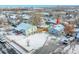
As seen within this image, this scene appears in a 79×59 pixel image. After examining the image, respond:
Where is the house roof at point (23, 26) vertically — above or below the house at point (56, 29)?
above

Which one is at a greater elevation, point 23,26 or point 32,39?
point 23,26

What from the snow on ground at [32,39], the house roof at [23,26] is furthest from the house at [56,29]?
the house roof at [23,26]

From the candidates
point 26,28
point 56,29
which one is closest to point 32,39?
point 26,28

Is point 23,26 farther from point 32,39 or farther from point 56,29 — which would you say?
point 56,29

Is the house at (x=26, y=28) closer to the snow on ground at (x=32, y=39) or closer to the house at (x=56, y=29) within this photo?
the snow on ground at (x=32, y=39)

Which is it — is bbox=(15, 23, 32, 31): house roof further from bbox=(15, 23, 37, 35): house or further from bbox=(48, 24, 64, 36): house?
bbox=(48, 24, 64, 36): house

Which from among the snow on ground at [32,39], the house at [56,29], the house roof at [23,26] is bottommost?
the snow on ground at [32,39]
